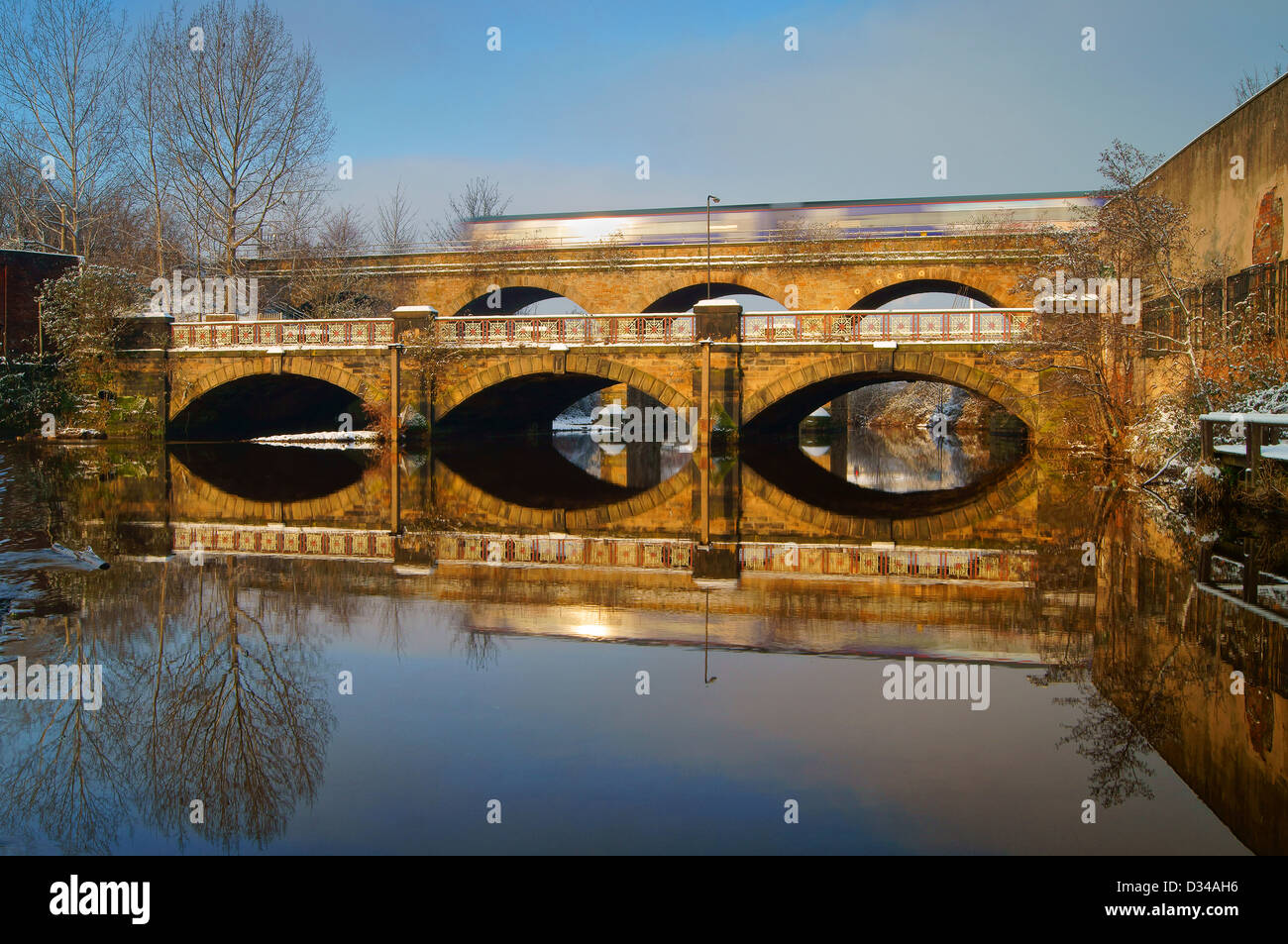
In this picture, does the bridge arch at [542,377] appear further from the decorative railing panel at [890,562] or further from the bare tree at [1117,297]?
the decorative railing panel at [890,562]

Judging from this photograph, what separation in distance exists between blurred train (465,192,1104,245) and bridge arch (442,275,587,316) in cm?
213

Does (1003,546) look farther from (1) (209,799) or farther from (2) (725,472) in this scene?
(2) (725,472)

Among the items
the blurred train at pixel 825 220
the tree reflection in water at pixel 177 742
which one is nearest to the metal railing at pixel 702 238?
the blurred train at pixel 825 220

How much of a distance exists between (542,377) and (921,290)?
45.2 feet

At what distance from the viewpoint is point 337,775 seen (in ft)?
12.5

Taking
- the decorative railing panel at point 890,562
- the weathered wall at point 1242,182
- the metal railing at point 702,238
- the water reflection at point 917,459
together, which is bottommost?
the decorative railing panel at point 890,562

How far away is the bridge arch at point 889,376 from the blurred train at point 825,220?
1002 cm

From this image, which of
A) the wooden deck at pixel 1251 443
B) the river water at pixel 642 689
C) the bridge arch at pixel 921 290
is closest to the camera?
the river water at pixel 642 689

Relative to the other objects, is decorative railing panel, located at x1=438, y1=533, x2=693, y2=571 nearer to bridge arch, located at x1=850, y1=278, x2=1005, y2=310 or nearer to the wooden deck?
the wooden deck

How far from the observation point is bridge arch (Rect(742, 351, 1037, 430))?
2225 cm

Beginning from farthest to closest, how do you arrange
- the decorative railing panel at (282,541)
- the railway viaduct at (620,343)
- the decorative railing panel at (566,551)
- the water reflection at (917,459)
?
the railway viaduct at (620,343) < the water reflection at (917,459) < the decorative railing panel at (282,541) < the decorative railing panel at (566,551)

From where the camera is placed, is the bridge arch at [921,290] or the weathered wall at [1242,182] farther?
the bridge arch at [921,290]

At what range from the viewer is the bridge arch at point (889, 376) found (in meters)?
22.2
